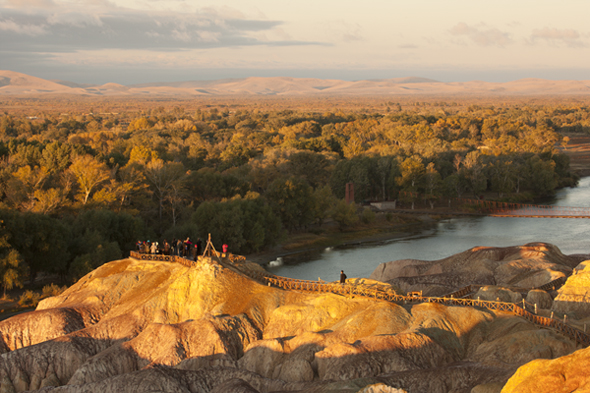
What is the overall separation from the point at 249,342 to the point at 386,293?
7763mm

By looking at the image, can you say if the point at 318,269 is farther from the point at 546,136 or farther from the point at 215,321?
the point at 546,136

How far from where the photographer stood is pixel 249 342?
106ft

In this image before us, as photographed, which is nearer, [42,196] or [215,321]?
[215,321]

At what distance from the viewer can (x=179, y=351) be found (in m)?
30.8

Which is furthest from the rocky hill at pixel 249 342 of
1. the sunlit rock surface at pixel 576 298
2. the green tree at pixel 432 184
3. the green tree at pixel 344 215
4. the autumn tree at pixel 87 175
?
the green tree at pixel 432 184

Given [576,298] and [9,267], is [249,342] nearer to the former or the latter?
[576,298]

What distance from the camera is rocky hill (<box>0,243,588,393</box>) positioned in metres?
26.6

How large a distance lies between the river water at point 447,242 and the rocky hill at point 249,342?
112ft

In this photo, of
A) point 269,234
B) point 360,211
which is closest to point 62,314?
point 269,234

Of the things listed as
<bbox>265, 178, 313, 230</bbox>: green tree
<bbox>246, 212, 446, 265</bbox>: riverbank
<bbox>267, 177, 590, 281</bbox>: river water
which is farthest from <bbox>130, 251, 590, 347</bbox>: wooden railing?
<bbox>265, 178, 313, 230</bbox>: green tree

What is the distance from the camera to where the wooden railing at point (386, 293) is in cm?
2964

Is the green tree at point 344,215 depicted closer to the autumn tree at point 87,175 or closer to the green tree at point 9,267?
the autumn tree at point 87,175

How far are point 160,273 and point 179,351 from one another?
11.3 m

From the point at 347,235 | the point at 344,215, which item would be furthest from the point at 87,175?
the point at 344,215
